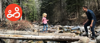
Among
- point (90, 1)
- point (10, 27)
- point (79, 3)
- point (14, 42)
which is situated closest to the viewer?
point (14, 42)

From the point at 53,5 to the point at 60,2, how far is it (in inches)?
69.5

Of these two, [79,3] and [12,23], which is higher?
[79,3]

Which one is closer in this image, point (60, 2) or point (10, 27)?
point (10, 27)

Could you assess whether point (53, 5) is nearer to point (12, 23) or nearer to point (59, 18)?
point (59, 18)

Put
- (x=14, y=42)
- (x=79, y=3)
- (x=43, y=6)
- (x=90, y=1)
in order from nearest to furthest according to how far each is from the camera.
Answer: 1. (x=14, y=42)
2. (x=79, y=3)
3. (x=43, y=6)
4. (x=90, y=1)

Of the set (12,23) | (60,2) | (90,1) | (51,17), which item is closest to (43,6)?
(51,17)

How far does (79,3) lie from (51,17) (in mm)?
5824

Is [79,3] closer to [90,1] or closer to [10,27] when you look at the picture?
[90,1]

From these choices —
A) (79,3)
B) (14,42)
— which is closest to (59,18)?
(79,3)

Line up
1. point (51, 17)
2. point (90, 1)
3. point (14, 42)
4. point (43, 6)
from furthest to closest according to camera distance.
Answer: point (51, 17)
point (90, 1)
point (43, 6)
point (14, 42)

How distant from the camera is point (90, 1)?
679 inches

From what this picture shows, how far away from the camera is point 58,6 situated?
68.6 feet

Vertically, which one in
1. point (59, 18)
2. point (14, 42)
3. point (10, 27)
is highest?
point (14, 42)

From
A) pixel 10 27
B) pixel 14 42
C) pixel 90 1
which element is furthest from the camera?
pixel 90 1
